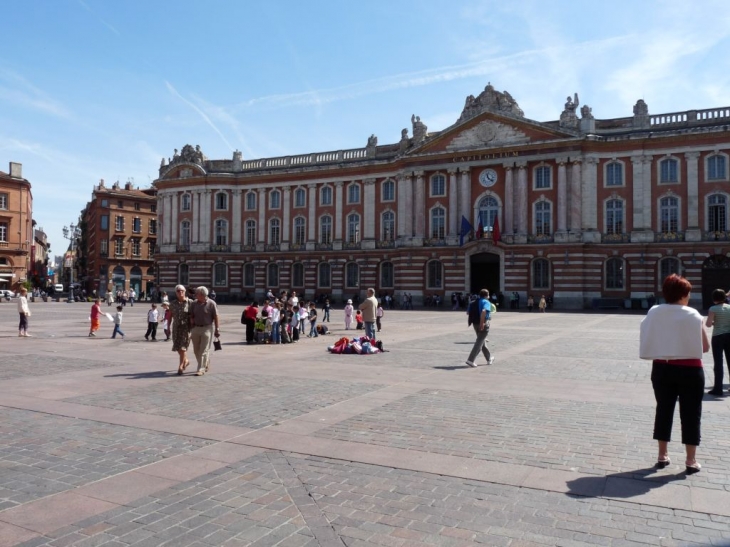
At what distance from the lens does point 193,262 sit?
202 ft

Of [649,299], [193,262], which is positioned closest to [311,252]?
[193,262]

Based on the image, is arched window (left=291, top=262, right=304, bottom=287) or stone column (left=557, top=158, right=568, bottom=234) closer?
stone column (left=557, top=158, right=568, bottom=234)

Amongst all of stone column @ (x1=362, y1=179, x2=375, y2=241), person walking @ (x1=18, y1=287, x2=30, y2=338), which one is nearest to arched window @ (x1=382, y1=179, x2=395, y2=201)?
stone column @ (x1=362, y1=179, x2=375, y2=241)

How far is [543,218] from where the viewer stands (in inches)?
1876

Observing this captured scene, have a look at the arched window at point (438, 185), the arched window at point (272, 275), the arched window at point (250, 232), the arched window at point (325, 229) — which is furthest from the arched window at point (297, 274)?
the arched window at point (438, 185)

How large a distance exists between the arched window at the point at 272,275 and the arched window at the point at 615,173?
30887mm

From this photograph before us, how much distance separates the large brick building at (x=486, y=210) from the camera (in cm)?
4422

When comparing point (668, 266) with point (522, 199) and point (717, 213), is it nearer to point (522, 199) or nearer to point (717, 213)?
point (717, 213)

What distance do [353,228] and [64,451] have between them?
50.0 metres

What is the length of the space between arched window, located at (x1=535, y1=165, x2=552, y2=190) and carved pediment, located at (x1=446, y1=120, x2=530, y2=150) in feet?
8.25

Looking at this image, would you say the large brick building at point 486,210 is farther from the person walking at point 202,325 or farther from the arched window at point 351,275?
the person walking at point 202,325

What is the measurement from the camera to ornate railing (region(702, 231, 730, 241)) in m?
42.8

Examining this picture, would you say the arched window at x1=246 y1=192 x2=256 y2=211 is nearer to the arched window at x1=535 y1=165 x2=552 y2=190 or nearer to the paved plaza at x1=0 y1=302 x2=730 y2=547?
the arched window at x1=535 y1=165 x2=552 y2=190

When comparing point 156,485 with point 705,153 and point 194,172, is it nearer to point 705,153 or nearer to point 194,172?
point 705,153
